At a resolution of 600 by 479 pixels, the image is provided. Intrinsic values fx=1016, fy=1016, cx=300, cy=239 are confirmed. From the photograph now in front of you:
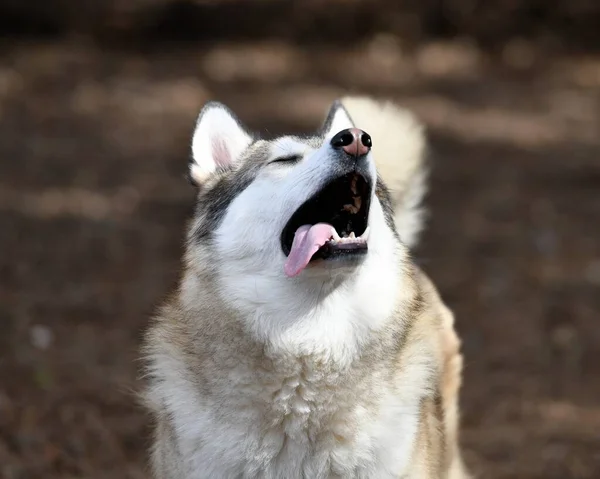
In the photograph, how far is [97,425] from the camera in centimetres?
661

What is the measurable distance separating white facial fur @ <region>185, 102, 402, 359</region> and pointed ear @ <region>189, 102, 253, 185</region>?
2.07 feet

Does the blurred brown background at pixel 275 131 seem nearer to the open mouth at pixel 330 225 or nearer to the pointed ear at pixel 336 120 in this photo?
the pointed ear at pixel 336 120

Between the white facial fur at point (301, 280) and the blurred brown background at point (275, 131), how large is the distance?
1.89 metres

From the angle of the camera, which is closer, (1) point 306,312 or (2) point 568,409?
(1) point 306,312

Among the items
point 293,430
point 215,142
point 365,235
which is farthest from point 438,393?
point 215,142

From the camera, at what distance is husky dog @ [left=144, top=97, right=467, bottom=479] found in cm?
404

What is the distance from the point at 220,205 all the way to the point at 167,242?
5.61 metres

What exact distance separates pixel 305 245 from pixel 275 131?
8.75 m

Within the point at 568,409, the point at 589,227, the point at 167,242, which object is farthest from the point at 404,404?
the point at 589,227

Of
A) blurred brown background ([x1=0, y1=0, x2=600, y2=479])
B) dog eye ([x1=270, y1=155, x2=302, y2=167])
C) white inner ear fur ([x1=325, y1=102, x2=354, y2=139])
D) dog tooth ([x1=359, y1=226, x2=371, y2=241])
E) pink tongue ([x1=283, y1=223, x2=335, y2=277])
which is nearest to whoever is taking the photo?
pink tongue ([x1=283, y1=223, x2=335, y2=277])

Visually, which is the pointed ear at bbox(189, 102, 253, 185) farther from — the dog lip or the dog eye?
the dog lip

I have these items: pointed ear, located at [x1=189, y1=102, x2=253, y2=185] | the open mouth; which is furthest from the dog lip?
pointed ear, located at [x1=189, y1=102, x2=253, y2=185]

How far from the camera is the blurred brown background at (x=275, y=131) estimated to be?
698 centimetres

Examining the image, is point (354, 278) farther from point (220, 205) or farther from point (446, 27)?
point (446, 27)
